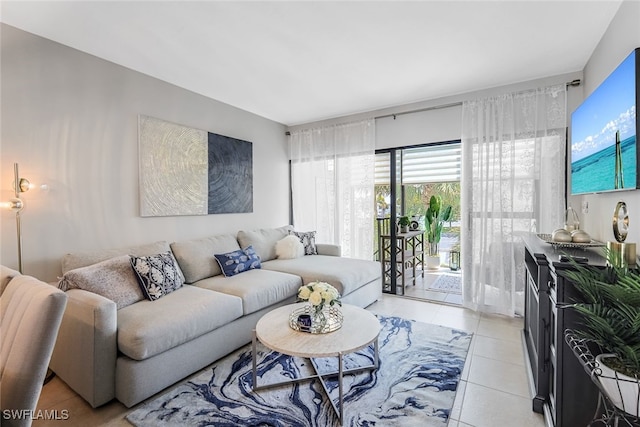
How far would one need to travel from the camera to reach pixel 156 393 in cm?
196

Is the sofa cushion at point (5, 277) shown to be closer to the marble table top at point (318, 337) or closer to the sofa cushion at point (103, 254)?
the sofa cushion at point (103, 254)

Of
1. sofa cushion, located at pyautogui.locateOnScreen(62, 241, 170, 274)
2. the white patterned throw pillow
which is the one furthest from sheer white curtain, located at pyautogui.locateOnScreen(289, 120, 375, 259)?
sofa cushion, located at pyautogui.locateOnScreen(62, 241, 170, 274)

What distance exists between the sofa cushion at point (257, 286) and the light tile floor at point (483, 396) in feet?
3.44

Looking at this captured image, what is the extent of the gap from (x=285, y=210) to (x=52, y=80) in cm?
314

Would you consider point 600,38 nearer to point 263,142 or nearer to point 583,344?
point 583,344

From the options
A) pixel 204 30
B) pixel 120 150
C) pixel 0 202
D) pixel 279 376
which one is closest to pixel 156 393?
pixel 279 376

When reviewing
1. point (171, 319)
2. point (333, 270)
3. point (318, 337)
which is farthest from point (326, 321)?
point (333, 270)

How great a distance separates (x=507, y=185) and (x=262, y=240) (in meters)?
2.96

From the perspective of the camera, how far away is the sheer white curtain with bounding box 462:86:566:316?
3027 mm

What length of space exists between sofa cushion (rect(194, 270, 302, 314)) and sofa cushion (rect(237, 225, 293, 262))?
555mm

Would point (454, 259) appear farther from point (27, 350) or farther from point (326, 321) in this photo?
point (27, 350)

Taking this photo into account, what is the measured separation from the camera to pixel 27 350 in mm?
978

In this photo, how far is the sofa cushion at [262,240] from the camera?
12.1 feet

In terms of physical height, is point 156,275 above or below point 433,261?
above
